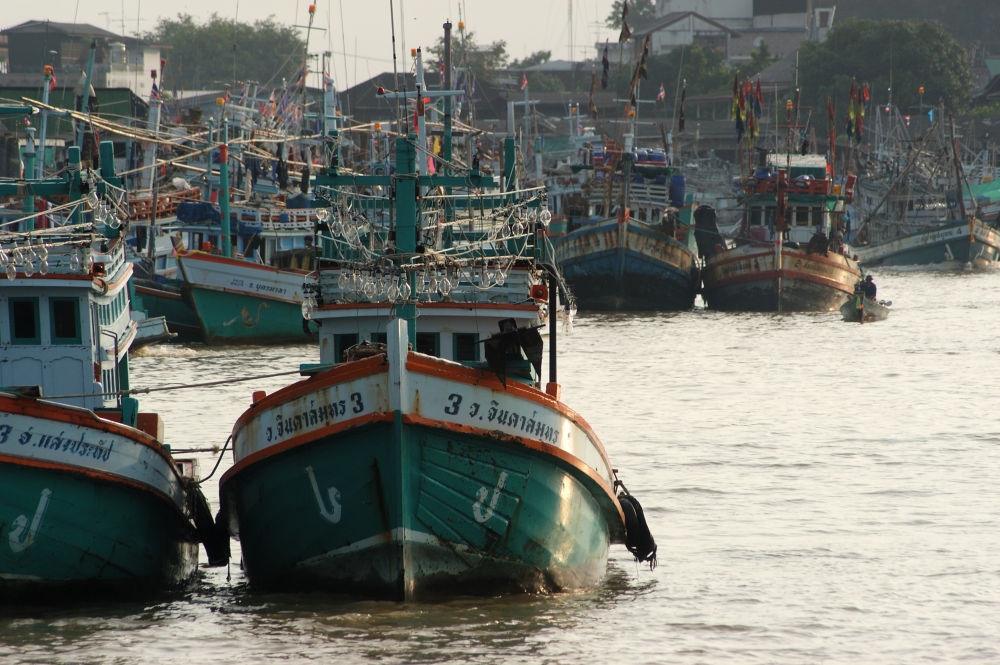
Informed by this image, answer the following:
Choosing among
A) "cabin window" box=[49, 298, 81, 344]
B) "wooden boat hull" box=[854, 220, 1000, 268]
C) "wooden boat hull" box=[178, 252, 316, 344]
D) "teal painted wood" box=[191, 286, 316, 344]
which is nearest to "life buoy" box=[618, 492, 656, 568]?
"cabin window" box=[49, 298, 81, 344]

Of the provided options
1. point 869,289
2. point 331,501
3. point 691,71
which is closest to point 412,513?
point 331,501

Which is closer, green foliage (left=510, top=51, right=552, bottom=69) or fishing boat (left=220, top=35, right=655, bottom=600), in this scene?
fishing boat (left=220, top=35, right=655, bottom=600)

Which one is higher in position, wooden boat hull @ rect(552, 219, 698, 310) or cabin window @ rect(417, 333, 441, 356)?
cabin window @ rect(417, 333, 441, 356)

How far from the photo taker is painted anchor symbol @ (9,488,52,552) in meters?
13.7

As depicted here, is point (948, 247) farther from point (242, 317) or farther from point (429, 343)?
point (429, 343)

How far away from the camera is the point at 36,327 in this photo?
54.6 feet

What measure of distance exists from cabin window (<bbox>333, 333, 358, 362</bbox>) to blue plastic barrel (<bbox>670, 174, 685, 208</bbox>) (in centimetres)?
4444

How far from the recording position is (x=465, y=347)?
1611 centimetres

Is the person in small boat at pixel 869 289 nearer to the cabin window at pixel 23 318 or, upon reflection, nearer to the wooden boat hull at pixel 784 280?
the wooden boat hull at pixel 784 280

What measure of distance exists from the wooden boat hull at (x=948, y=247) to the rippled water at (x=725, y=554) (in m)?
41.0

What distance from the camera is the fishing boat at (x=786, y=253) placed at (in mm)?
53094

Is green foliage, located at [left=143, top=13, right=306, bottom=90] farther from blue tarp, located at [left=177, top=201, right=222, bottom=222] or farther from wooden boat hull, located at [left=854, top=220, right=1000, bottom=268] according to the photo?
blue tarp, located at [left=177, top=201, right=222, bottom=222]

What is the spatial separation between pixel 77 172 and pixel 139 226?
81.9 ft

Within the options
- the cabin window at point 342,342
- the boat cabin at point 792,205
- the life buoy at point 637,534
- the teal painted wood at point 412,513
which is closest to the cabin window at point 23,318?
the cabin window at point 342,342
